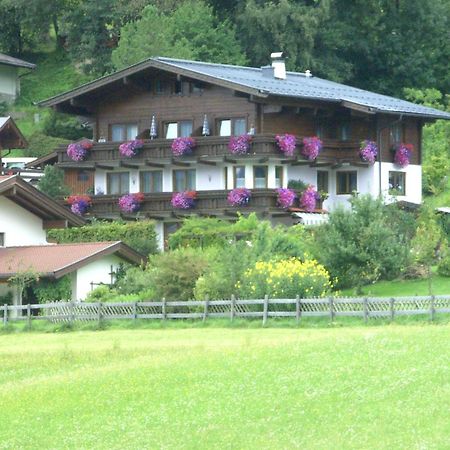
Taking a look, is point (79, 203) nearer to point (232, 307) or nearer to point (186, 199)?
point (186, 199)

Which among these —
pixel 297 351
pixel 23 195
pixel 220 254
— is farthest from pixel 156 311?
pixel 297 351

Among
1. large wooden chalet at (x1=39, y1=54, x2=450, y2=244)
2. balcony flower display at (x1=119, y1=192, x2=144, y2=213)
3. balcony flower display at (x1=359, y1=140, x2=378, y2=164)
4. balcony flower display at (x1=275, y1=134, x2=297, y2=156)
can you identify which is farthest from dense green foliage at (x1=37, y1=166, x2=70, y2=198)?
balcony flower display at (x1=359, y1=140, x2=378, y2=164)

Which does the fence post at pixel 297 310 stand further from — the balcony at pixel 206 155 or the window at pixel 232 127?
the window at pixel 232 127

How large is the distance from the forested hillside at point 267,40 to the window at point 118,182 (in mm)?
14064

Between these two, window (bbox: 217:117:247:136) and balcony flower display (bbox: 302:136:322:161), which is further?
window (bbox: 217:117:247:136)

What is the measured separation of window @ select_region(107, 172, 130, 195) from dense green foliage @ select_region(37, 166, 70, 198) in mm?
1980

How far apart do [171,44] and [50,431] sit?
61034 millimetres

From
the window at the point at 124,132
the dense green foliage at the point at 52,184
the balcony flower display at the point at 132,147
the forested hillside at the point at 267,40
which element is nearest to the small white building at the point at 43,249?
the balcony flower display at the point at 132,147

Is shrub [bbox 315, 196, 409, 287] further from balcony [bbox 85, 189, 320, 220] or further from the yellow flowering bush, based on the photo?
balcony [bbox 85, 189, 320, 220]

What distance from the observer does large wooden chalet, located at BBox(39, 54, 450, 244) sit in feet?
215

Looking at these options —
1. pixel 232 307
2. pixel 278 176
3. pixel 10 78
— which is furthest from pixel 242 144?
pixel 10 78

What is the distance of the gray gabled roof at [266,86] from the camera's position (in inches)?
2559

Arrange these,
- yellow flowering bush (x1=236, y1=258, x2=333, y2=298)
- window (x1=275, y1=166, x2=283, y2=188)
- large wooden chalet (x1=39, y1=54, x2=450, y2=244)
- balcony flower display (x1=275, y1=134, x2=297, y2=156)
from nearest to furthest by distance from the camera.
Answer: yellow flowering bush (x1=236, y1=258, x2=333, y2=298)
balcony flower display (x1=275, y1=134, x2=297, y2=156)
large wooden chalet (x1=39, y1=54, x2=450, y2=244)
window (x1=275, y1=166, x2=283, y2=188)

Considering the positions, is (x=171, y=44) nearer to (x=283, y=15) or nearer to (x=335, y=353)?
(x=283, y=15)
